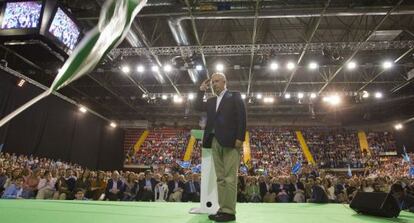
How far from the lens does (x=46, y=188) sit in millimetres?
7848

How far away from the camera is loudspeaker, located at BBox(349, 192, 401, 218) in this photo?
2.88 metres

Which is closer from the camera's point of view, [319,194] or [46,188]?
[319,194]

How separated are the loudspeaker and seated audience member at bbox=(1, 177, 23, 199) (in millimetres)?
7531

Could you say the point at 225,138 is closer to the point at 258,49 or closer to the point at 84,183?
the point at 84,183

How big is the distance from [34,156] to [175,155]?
8.49m

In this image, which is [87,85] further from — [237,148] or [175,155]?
[237,148]

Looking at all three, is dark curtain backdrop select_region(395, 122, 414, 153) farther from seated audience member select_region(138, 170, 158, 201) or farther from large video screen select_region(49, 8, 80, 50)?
large video screen select_region(49, 8, 80, 50)

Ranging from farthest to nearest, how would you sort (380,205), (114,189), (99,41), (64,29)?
(114,189), (64,29), (380,205), (99,41)

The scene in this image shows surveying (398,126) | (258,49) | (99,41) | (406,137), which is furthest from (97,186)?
(398,126)

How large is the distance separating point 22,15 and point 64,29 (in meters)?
0.76

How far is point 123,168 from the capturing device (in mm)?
19203

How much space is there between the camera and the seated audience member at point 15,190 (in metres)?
7.25

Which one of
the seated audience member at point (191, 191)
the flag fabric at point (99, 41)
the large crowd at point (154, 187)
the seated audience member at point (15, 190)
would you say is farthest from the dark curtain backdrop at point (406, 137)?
the flag fabric at point (99, 41)

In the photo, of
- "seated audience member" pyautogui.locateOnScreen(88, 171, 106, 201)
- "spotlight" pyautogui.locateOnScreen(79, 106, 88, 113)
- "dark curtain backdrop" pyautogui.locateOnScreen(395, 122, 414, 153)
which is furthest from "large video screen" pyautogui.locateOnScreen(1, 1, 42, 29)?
"dark curtain backdrop" pyautogui.locateOnScreen(395, 122, 414, 153)
